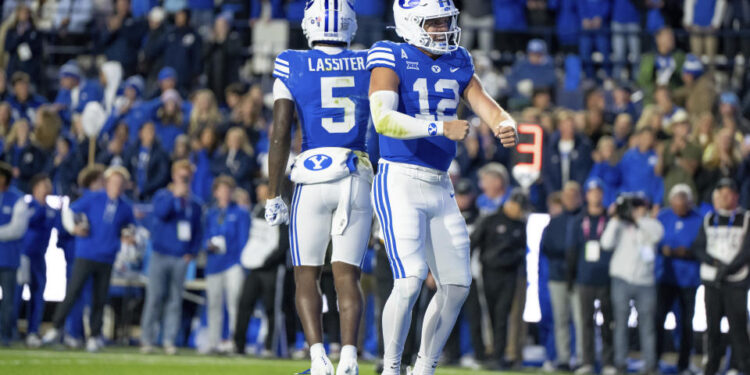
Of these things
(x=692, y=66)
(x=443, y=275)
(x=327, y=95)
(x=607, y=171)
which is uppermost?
(x=692, y=66)

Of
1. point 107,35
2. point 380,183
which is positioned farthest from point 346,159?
point 107,35

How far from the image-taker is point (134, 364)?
42.0 ft

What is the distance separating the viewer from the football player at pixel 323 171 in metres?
8.77

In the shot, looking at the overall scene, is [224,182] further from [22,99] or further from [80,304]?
[22,99]

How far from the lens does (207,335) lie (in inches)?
632

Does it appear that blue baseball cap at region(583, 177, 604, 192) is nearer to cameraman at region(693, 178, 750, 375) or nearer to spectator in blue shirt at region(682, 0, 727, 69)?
cameraman at region(693, 178, 750, 375)

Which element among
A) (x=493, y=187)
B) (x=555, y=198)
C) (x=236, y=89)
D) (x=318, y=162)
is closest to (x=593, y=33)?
(x=236, y=89)

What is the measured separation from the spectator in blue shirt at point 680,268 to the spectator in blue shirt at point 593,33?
19.2 feet

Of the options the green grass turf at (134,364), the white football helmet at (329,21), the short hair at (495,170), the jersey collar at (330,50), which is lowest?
the green grass turf at (134,364)

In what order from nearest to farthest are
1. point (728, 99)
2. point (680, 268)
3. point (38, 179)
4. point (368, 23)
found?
point (680, 268), point (38, 179), point (728, 99), point (368, 23)

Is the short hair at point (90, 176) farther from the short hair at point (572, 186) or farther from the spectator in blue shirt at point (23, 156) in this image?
the short hair at point (572, 186)

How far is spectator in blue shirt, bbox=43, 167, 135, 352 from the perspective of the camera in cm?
1512

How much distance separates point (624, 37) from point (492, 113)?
12.9 meters

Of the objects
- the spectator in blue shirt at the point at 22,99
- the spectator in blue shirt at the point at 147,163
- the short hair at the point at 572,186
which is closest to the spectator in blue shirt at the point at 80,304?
the spectator in blue shirt at the point at 147,163
